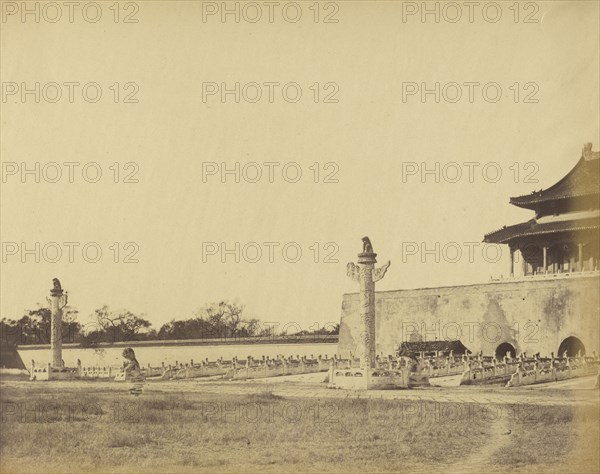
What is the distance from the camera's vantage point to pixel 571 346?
13969mm

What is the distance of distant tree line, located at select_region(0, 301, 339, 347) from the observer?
10625 mm

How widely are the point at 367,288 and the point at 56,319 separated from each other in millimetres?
4262

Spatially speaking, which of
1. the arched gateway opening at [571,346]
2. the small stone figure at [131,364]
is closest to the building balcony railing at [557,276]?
the arched gateway opening at [571,346]

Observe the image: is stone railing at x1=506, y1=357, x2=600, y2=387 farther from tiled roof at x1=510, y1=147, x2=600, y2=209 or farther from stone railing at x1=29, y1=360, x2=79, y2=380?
stone railing at x1=29, y1=360, x2=79, y2=380

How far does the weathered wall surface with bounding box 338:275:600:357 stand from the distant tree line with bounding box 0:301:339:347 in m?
2.27

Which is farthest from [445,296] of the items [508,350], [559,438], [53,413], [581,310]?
[53,413]

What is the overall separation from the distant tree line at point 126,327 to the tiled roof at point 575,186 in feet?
13.2

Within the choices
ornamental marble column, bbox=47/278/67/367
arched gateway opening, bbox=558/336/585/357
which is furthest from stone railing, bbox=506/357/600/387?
ornamental marble column, bbox=47/278/67/367

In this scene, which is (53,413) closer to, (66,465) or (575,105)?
(66,465)

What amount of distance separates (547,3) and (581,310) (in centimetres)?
669

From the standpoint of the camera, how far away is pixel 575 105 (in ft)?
29.2

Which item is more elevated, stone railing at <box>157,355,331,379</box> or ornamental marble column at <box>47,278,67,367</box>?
ornamental marble column at <box>47,278,67,367</box>

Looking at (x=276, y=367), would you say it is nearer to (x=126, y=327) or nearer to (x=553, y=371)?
(x=126, y=327)

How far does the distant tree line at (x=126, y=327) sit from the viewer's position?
34.9 ft
